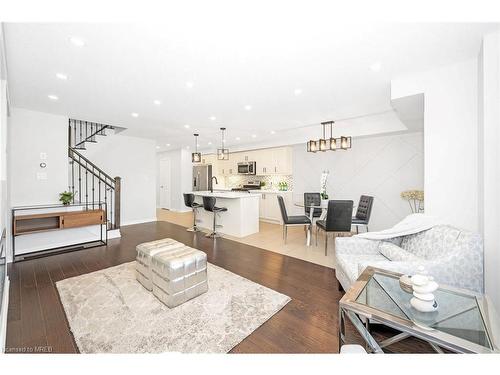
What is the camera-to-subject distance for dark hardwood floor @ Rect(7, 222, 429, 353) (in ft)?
5.56

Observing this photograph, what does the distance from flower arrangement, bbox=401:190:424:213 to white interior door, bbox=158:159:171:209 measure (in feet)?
26.9

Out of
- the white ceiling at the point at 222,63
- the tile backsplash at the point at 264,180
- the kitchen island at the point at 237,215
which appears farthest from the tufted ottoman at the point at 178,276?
the tile backsplash at the point at 264,180

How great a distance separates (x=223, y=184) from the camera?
9180mm

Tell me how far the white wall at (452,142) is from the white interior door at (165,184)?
28.4 ft

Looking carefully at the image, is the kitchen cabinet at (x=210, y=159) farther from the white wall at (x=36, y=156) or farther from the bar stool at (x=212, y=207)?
the white wall at (x=36, y=156)

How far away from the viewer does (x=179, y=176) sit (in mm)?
8641

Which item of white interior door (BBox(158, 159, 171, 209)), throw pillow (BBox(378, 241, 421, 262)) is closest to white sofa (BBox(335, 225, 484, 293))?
throw pillow (BBox(378, 241, 421, 262))

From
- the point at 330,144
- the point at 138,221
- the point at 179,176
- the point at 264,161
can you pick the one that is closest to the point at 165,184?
the point at 179,176

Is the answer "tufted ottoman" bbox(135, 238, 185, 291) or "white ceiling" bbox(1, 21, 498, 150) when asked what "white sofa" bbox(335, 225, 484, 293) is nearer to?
"white ceiling" bbox(1, 21, 498, 150)

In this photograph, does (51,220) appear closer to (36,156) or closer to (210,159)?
(36,156)

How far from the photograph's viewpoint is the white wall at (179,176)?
28.2 ft

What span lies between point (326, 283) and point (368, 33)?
2.77 meters
